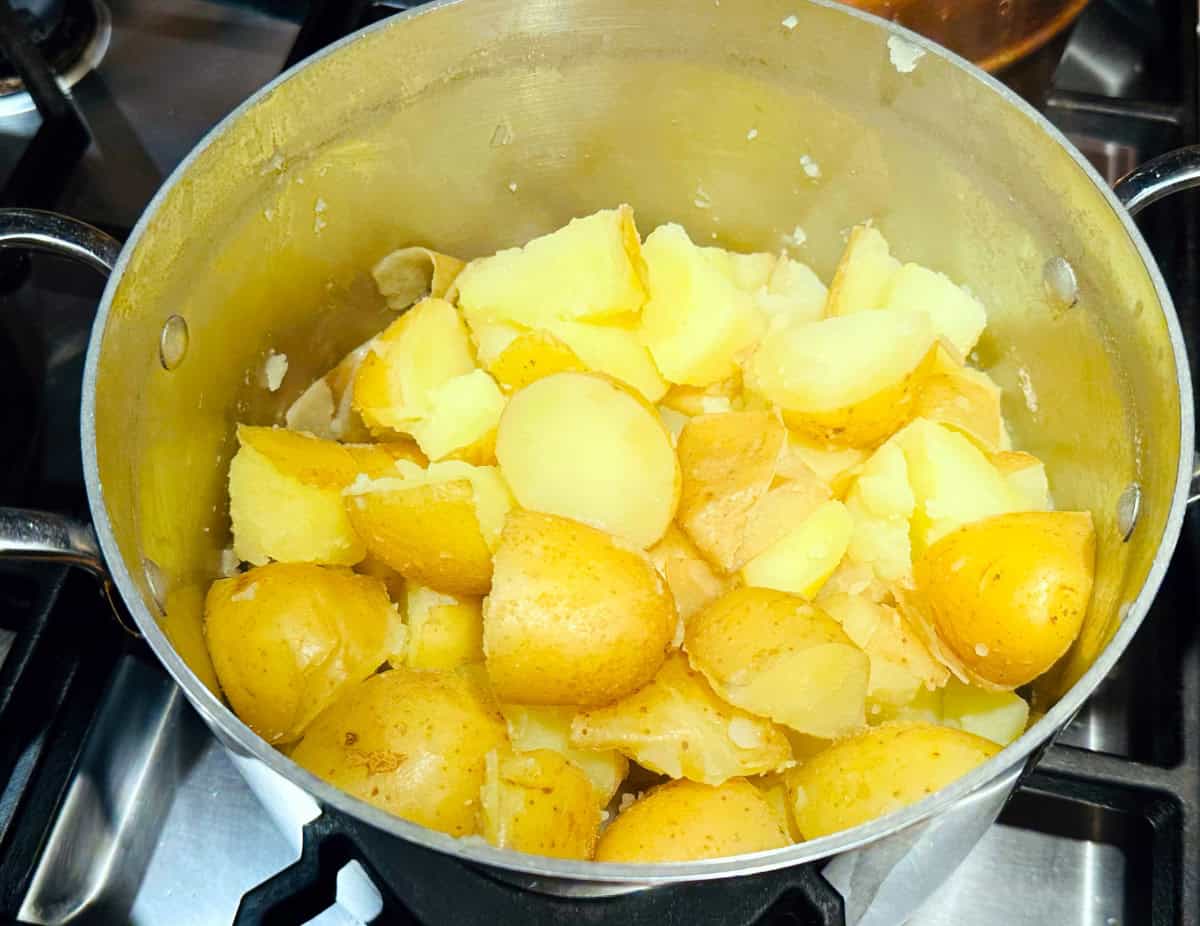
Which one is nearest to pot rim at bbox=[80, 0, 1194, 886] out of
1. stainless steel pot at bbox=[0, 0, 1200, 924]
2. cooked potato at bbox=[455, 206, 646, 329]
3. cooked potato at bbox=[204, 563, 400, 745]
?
stainless steel pot at bbox=[0, 0, 1200, 924]

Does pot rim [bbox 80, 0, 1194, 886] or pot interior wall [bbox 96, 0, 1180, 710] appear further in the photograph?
pot interior wall [bbox 96, 0, 1180, 710]

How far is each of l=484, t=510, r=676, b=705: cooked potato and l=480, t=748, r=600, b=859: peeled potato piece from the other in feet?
0.13

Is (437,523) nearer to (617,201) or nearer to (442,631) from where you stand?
(442,631)

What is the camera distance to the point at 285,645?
0.69 m

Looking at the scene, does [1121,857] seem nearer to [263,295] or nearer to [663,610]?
[663,610]

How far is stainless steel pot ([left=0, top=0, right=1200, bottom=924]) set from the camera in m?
0.67

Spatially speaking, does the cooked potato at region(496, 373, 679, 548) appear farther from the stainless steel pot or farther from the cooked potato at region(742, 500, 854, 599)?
the stainless steel pot

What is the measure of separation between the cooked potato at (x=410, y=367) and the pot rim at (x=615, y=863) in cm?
18

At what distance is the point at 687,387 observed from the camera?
873 millimetres

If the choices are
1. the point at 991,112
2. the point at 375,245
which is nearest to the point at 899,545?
the point at 991,112

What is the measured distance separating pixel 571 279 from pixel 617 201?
0.54 feet

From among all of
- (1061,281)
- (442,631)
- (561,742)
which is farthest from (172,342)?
(1061,281)

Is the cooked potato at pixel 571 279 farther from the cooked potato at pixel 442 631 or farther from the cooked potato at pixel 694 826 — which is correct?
the cooked potato at pixel 694 826

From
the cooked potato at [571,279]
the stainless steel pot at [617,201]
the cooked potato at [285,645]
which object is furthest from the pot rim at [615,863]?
the cooked potato at [571,279]
